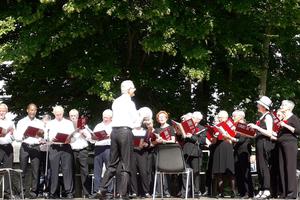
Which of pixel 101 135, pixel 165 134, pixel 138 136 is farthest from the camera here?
pixel 138 136

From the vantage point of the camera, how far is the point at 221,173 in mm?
14602

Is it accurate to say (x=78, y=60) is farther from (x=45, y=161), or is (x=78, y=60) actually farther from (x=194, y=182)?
(x=194, y=182)

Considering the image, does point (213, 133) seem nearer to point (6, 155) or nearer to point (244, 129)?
point (244, 129)

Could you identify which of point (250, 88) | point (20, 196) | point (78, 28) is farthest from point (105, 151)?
point (250, 88)

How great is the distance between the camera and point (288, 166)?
12.9m

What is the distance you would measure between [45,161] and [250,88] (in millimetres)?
8425

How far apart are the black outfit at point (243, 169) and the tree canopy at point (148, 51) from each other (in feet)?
10.1

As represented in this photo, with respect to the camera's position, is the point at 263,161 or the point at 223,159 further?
the point at 223,159

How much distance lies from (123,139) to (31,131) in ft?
7.77

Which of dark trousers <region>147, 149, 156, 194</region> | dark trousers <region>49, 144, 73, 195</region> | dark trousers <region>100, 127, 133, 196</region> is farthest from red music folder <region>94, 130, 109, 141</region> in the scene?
dark trousers <region>100, 127, 133, 196</region>

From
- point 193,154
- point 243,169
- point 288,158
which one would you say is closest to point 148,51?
point 193,154

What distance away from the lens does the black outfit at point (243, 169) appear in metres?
14.5

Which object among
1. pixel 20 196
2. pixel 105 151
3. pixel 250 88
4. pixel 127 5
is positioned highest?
pixel 127 5

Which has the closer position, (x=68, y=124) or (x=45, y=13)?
(x=68, y=124)
